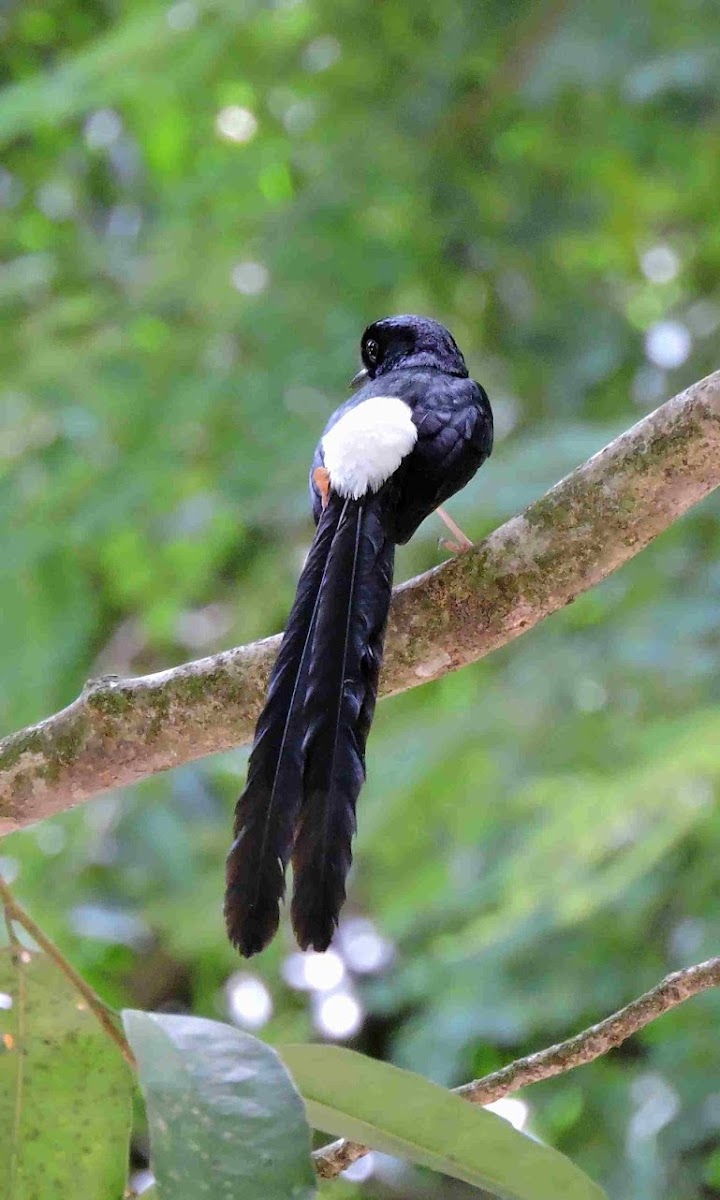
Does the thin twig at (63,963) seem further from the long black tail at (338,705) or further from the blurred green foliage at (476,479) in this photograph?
the blurred green foliage at (476,479)

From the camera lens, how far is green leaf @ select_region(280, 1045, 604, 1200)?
1.22 meters

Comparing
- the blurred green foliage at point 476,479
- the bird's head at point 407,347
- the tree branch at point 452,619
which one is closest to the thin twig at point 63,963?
the tree branch at point 452,619

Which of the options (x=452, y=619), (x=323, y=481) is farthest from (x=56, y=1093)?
(x=323, y=481)

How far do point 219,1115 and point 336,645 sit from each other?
2.27 feet

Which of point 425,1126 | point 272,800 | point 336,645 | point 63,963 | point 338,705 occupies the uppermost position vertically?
A: point 336,645

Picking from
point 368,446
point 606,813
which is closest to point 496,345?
point 606,813

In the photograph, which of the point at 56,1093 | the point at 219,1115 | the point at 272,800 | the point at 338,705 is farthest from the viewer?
the point at 338,705

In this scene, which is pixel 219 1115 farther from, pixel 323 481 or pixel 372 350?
pixel 372 350

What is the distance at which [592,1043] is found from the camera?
1520 millimetres

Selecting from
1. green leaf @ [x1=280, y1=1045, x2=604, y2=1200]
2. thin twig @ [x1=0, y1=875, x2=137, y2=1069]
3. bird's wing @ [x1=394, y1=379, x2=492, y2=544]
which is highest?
bird's wing @ [x1=394, y1=379, x2=492, y2=544]

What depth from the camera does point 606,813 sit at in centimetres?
327

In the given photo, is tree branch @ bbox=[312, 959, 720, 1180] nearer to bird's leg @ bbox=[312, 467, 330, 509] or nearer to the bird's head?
bird's leg @ bbox=[312, 467, 330, 509]

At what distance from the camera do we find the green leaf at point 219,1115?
1.09 meters

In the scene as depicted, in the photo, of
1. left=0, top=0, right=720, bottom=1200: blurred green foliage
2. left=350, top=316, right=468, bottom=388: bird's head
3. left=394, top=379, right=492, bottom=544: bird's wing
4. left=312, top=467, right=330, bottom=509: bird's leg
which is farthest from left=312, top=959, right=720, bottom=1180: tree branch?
left=0, top=0, right=720, bottom=1200: blurred green foliage
